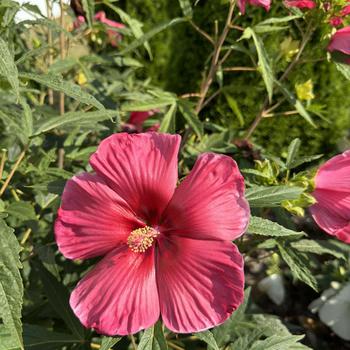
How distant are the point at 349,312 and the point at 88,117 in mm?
1615

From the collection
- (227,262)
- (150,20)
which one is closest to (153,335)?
(227,262)

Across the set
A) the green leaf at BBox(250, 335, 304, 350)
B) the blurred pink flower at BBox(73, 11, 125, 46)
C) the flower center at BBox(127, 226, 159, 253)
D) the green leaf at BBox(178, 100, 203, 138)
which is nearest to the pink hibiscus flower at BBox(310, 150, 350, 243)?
the green leaf at BBox(250, 335, 304, 350)

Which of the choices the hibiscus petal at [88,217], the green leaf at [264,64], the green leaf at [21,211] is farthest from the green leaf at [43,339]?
the green leaf at [264,64]

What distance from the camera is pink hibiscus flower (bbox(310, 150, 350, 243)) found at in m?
1.09

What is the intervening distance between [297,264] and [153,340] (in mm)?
493

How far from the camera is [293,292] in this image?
282 cm

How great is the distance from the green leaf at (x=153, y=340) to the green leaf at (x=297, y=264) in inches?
17.3

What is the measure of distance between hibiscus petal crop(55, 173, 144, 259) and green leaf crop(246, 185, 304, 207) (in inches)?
10.2

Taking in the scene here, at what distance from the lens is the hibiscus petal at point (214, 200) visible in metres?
0.90

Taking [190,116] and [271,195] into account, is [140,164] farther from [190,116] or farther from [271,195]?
[190,116]

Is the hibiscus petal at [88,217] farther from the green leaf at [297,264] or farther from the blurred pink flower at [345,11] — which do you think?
the blurred pink flower at [345,11]

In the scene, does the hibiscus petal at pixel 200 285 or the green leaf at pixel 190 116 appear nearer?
the hibiscus petal at pixel 200 285

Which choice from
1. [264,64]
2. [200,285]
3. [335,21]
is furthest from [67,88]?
[335,21]

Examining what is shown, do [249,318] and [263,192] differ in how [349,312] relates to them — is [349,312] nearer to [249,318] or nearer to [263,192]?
[249,318]
